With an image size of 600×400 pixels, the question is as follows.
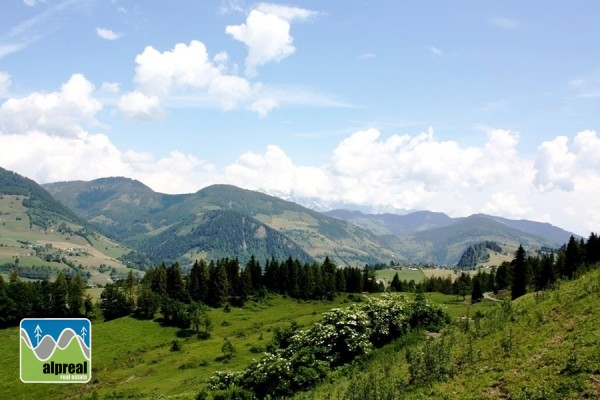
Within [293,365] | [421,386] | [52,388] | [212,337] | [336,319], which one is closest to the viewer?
[421,386]

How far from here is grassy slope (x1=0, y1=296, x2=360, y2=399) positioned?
7512 centimetres

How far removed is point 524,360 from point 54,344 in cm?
3712

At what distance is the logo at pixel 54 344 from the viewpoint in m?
36.8

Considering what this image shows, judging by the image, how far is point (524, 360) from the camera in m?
28.6

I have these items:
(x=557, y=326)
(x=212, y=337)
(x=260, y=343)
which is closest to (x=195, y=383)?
(x=260, y=343)

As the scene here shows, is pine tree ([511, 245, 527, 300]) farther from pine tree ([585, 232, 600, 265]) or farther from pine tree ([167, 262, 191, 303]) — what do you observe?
pine tree ([167, 262, 191, 303])

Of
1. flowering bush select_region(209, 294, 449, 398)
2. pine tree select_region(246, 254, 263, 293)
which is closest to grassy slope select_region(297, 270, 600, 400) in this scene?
flowering bush select_region(209, 294, 449, 398)

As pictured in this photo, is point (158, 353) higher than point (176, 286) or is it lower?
lower

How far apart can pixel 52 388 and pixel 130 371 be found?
13530 millimetres

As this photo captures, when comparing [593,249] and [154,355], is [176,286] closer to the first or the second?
[154,355]

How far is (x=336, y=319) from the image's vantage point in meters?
49.3

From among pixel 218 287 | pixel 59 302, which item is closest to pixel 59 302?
pixel 59 302

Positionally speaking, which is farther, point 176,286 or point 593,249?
point 176,286

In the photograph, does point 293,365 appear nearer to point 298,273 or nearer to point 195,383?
point 195,383
